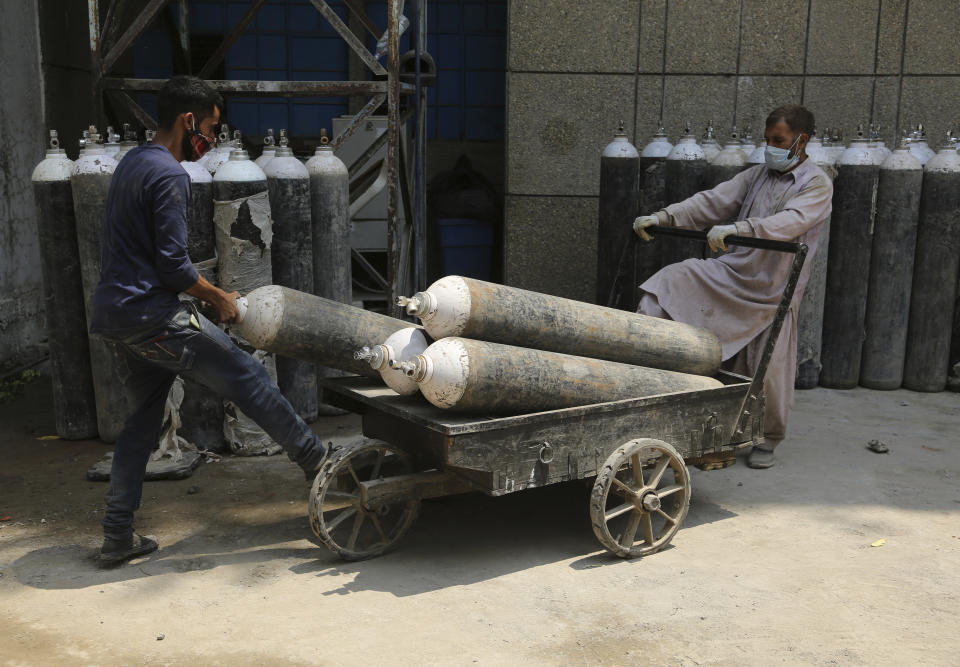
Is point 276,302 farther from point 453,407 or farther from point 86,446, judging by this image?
point 86,446

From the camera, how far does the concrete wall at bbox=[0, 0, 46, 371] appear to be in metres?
6.96

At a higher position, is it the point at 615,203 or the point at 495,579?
the point at 615,203

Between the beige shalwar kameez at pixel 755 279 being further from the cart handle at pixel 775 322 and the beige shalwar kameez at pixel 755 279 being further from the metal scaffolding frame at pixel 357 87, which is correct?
the metal scaffolding frame at pixel 357 87

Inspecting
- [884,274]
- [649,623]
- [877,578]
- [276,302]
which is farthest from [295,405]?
[884,274]

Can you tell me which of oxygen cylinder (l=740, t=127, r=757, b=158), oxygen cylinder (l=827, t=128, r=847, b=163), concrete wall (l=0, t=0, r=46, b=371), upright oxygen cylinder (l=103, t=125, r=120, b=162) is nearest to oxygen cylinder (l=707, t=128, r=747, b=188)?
oxygen cylinder (l=740, t=127, r=757, b=158)

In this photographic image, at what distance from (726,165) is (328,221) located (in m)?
2.66

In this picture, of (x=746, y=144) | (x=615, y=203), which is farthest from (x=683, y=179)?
(x=746, y=144)

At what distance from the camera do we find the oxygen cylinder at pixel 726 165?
6426 millimetres

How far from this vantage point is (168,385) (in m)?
4.09

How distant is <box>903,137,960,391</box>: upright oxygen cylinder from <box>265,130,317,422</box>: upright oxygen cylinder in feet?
13.5

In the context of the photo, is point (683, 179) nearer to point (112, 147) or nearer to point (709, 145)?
point (709, 145)

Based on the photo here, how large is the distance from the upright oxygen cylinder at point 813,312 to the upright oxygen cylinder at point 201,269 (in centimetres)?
380

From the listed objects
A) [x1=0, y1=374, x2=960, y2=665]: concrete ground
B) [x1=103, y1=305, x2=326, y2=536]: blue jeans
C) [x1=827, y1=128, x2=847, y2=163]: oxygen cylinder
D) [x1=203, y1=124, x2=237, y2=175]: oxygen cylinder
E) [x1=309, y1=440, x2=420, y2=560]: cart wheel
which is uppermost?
[x1=827, y1=128, x2=847, y2=163]: oxygen cylinder

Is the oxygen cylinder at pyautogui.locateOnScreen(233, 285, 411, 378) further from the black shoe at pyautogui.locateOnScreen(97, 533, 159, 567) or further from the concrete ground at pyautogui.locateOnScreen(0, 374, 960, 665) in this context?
the black shoe at pyautogui.locateOnScreen(97, 533, 159, 567)
